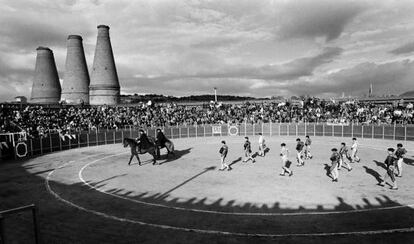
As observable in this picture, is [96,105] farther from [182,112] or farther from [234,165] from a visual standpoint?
[234,165]

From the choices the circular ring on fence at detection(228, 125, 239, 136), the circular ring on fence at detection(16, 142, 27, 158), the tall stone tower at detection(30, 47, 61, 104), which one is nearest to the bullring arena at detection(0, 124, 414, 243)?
the circular ring on fence at detection(16, 142, 27, 158)

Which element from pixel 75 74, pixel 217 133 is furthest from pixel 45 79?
pixel 217 133

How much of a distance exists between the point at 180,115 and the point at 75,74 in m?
19.0

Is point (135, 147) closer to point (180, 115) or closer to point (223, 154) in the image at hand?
point (223, 154)

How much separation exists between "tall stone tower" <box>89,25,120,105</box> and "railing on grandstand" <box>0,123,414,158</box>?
1385 centimetres

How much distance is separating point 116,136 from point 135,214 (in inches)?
1118

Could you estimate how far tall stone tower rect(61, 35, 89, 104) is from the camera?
51.3 metres

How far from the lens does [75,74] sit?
52344 mm

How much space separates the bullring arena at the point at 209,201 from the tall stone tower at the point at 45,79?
102 feet

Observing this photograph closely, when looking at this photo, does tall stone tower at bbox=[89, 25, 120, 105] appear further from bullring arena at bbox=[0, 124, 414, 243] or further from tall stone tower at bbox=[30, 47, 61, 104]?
bullring arena at bbox=[0, 124, 414, 243]

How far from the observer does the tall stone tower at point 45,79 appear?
5125cm

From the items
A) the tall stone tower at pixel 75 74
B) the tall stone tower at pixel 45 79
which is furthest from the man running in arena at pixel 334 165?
the tall stone tower at pixel 45 79

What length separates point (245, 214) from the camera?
11.9 m

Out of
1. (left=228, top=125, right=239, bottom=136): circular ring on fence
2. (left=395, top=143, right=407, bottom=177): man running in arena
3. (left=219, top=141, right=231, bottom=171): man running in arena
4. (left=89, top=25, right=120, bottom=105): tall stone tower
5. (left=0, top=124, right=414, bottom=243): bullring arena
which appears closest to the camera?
(left=0, top=124, right=414, bottom=243): bullring arena
